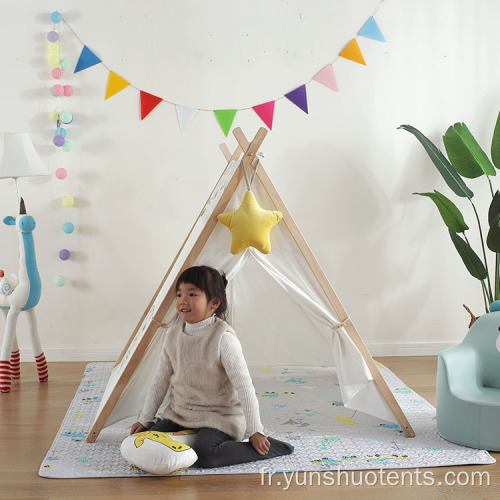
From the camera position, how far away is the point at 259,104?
12.4 ft

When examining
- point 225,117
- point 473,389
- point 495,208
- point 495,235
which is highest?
point 225,117

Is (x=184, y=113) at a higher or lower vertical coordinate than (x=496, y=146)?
higher

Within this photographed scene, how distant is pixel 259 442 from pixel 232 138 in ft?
6.49

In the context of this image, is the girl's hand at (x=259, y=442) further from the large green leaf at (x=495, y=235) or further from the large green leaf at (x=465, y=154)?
the large green leaf at (x=465, y=154)

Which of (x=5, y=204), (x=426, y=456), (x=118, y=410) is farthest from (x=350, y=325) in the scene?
(x=5, y=204)

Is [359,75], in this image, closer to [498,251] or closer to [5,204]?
[498,251]

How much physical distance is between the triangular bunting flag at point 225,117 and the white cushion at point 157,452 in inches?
79.3

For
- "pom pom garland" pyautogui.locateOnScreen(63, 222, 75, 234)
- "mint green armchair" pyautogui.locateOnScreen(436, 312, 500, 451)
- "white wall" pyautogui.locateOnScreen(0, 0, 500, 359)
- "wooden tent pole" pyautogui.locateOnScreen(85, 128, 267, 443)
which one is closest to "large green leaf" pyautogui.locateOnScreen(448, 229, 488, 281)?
"white wall" pyautogui.locateOnScreen(0, 0, 500, 359)

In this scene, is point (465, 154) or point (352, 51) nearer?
point (465, 154)

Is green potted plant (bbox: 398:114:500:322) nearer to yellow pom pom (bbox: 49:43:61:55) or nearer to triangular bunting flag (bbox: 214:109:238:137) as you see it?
triangular bunting flag (bbox: 214:109:238:137)

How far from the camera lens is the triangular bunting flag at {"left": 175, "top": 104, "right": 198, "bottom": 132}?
12.3 feet

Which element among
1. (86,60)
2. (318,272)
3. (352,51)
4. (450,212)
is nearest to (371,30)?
(352,51)

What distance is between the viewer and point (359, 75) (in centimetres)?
382

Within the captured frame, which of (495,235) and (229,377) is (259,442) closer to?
(229,377)
